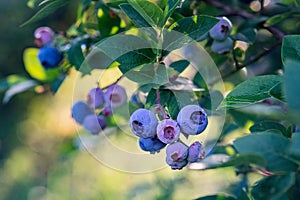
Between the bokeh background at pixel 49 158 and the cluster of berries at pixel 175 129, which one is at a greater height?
the cluster of berries at pixel 175 129

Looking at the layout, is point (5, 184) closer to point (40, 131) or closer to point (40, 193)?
point (40, 193)

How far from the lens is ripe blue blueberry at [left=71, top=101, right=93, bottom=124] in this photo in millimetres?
1070

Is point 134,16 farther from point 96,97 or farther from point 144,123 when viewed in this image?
point 96,97

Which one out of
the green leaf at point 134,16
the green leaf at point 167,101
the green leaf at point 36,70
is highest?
the green leaf at point 134,16

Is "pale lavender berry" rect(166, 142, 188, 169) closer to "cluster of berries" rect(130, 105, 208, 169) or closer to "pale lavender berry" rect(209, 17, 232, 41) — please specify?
"cluster of berries" rect(130, 105, 208, 169)

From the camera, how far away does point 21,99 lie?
5.64 meters

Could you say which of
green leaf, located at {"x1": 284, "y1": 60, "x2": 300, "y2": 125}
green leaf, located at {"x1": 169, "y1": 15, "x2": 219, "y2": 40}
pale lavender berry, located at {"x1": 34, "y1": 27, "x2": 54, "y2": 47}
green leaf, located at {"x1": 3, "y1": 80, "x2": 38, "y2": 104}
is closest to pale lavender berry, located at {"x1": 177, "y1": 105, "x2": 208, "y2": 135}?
green leaf, located at {"x1": 169, "y1": 15, "x2": 219, "y2": 40}

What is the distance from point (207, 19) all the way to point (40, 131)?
4546 millimetres

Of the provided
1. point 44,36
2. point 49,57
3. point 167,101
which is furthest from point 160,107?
point 44,36

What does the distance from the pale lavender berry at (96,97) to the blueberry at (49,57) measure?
0.17m

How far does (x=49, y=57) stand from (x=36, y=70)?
0.93 ft

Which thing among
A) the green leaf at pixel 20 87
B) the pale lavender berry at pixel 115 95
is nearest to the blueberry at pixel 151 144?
the pale lavender berry at pixel 115 95

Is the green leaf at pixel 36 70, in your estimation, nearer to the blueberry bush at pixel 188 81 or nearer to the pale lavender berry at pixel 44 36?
the blueberry bush at pixel 188 81

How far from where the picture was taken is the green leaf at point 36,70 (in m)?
1.38
